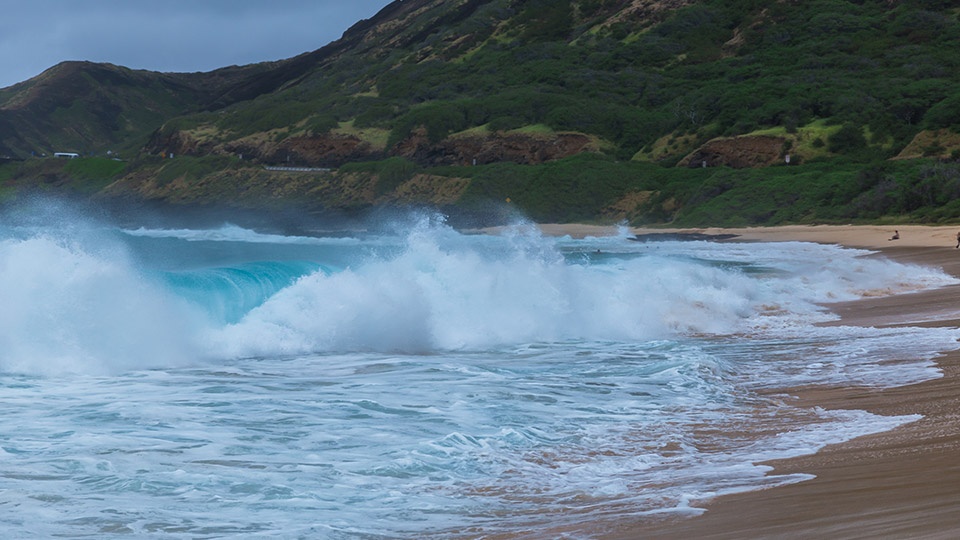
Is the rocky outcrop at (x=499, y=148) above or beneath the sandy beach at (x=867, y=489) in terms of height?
above

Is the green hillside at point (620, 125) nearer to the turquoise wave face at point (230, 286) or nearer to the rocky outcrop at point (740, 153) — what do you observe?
the rocky outcrop at point (740, 153)

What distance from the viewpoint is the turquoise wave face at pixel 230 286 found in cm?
1736

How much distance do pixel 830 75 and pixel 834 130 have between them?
1609cm

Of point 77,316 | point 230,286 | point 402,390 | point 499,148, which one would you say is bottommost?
point 402,390

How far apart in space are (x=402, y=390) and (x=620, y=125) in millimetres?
72851

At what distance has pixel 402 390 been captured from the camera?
11156 mm

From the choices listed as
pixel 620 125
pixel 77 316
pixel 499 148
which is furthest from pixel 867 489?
pixel 620 125

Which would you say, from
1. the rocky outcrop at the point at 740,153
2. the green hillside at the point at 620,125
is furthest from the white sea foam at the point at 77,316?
the rocky outcrop at the point at 740,153

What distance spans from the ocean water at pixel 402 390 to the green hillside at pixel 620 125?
28044mm

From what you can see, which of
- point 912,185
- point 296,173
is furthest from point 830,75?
point 296,173

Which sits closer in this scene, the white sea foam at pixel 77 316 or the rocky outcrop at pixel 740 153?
the white sea foam at pixel 77 316

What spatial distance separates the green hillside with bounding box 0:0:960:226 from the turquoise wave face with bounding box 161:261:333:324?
29.6 m

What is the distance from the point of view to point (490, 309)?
18.0 meters

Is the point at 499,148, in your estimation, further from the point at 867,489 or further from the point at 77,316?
the point at 867,489
